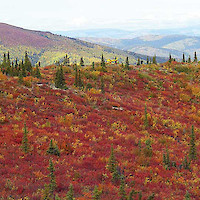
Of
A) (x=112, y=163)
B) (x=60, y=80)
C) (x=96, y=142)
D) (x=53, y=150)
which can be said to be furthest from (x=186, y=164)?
(x=60, y=80)

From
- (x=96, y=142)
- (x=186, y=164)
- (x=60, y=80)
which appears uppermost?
(x=60, y=80)

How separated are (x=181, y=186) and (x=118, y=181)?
289cm

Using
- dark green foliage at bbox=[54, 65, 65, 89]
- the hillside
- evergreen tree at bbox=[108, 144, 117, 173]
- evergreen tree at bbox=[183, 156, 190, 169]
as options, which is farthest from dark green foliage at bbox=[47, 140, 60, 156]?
dark green foliage at bbox=[54, 65, 65, 89]

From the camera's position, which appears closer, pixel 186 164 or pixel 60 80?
pixel 186 164

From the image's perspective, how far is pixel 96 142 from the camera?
482 inches

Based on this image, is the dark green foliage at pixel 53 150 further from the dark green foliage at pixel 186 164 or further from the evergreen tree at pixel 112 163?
the dark green foliage at pixel 186 164

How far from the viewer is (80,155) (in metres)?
10.4

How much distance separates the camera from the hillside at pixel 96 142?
786 centimetres

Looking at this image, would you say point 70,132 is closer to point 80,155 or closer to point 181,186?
point 80,155

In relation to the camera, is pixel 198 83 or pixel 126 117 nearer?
pixel 126 117

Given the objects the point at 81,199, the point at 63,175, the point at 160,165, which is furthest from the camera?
the point at 160,165

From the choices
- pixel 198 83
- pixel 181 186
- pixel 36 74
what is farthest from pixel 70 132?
pixel 198 83

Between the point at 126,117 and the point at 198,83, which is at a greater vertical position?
the point at 198,83

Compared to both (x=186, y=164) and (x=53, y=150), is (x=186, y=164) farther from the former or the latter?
(x=53, y=150)
